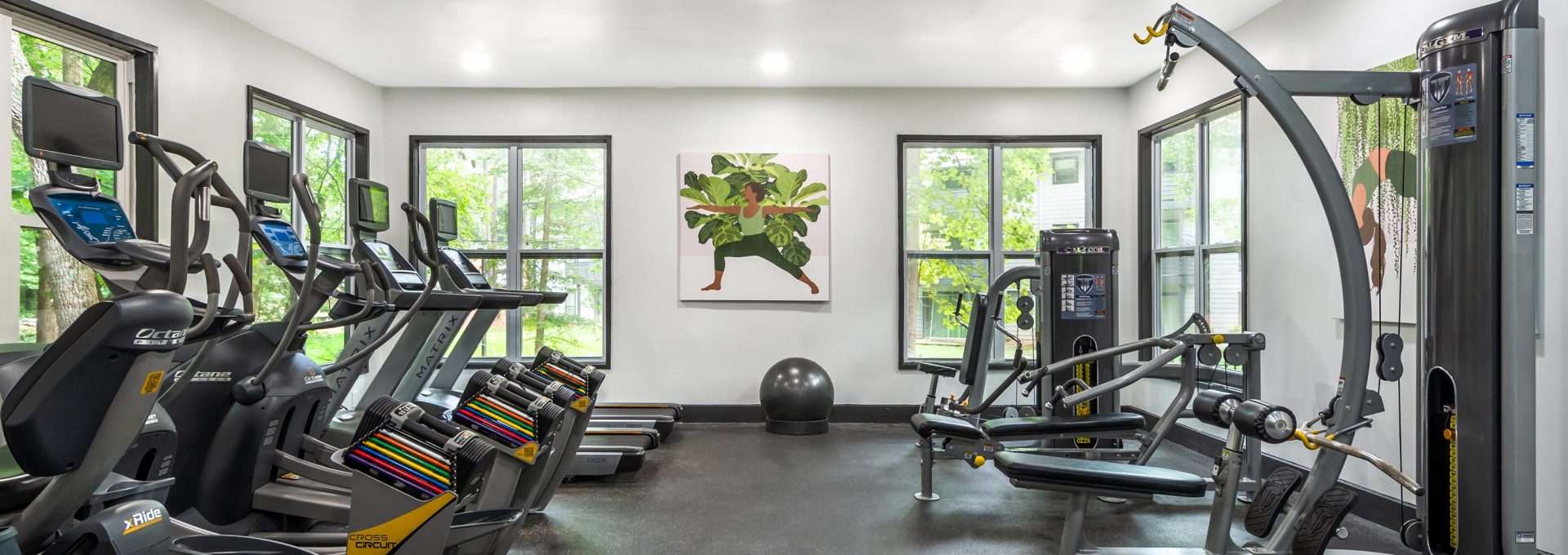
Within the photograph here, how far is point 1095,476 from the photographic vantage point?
2320mm

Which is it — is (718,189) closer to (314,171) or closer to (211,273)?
(314,171)

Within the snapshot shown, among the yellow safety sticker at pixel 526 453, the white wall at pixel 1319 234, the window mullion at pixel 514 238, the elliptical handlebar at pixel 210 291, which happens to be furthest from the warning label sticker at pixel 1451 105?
the window mullion at pixel 514 238

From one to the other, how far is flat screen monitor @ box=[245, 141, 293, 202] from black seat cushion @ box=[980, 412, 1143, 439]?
3.34 metres

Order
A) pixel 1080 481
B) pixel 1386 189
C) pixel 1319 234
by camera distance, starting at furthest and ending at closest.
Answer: pixel 1319 234, pixel 1386 189, pixel 1080 481

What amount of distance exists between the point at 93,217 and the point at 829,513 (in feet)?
9.37

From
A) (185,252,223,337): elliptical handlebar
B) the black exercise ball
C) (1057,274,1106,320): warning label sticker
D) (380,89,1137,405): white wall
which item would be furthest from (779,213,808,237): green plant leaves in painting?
(185,252,223,337): elliptical handlebar

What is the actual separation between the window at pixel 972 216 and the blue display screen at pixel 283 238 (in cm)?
410

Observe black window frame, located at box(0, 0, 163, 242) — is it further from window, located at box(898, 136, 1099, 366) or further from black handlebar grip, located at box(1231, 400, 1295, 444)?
black handlebar grip, located at box(1231, 400, 1295, 444)

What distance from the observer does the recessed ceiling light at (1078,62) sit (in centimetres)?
495

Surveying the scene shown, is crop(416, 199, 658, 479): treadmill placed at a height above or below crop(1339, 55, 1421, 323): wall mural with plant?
below

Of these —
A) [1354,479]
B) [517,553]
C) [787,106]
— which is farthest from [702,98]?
[1354,479]

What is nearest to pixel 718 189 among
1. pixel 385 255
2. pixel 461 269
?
pixel 461 269

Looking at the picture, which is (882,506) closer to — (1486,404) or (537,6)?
(1486,404)

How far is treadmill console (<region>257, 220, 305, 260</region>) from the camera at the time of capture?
2744mm
